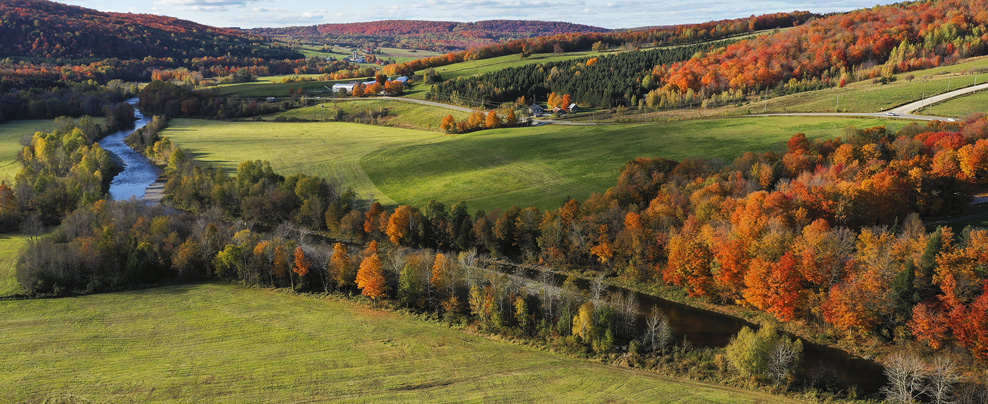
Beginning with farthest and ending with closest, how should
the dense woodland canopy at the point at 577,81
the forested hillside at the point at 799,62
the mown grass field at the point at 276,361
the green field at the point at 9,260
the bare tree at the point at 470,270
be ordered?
the dense woodland canopy at the point at 577,81 → the forested hillside at the point at 799,62 → the green field at the point at 9,260 → the bare tree at the point at 470,270 → the mown grass field at the point at 276,361

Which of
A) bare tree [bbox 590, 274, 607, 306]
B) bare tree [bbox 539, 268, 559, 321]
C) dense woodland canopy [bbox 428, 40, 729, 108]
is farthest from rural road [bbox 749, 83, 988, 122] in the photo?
bare tree [bbox 539, 268, 559, 321]

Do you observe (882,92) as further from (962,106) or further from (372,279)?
(372,279)

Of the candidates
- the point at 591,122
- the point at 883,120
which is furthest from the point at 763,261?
the point at 591,122

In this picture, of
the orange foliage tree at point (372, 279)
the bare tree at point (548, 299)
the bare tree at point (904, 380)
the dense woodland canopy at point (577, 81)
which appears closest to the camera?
the bare tree at point (904, 380)

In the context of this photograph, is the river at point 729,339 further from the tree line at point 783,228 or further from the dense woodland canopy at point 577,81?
the dense woodland canopy at point 577,81

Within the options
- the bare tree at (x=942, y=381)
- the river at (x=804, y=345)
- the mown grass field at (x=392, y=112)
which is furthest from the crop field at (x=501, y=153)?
the bare tree at (x=942, y=381)

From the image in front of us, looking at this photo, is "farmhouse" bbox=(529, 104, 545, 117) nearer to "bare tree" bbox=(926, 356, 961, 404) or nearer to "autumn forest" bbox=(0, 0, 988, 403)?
"autumn forest" bbox=(0, 0, 988, 403)

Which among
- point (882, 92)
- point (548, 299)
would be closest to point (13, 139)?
point (548, 299)
